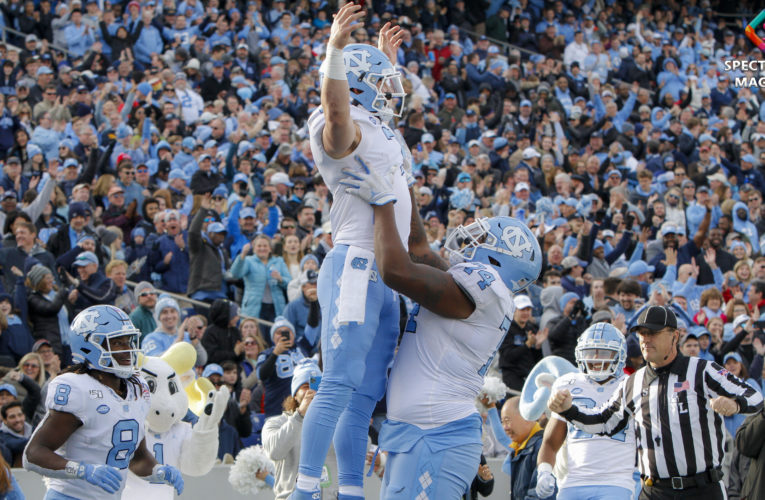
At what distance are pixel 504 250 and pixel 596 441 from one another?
2749 mm

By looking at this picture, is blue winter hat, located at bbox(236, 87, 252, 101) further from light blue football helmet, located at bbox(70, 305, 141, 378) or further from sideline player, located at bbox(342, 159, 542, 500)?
sideline player, located at bbox(342, 159, 542, 500)

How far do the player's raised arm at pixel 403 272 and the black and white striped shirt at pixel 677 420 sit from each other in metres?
1.83

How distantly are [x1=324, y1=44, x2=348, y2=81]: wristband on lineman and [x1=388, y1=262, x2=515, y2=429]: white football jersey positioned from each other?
1070mm

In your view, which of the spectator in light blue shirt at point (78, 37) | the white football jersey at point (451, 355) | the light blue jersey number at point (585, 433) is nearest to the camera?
the white football jersey at point (451, 355)

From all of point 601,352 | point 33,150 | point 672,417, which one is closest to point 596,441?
point 601,352

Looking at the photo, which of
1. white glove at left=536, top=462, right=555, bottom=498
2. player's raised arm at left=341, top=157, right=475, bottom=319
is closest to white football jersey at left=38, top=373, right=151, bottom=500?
player's raised arm at left=341, top=157, right=475, bottom=319

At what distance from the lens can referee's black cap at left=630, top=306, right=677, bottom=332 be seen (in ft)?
22.1

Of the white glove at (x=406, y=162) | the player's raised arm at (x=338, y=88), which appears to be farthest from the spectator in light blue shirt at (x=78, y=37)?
the player's raised arm at (x=338, y=88)

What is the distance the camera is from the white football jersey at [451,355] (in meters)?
5.25

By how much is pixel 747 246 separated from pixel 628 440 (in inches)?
350

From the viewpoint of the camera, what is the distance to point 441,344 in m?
5.34

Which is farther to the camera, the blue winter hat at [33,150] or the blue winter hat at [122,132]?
the blue winter hat at [122,132]

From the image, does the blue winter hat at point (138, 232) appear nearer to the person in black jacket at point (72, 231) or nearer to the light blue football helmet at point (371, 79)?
the person in black jacket at point (72, 231)

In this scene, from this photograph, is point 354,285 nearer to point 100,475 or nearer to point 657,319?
point 100,475
